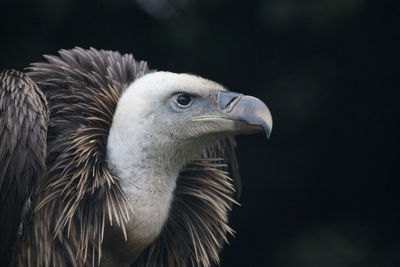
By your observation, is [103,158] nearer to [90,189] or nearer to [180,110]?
[90,189]

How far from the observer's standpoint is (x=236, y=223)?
401 cm

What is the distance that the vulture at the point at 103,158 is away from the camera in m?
2.14

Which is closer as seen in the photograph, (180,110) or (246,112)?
(246,112)

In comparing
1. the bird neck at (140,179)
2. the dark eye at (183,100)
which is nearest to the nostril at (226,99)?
the dark eye at (183,100)

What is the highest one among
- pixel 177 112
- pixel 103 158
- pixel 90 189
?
pixel 177 112

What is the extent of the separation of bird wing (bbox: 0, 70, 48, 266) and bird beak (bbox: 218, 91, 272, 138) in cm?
63

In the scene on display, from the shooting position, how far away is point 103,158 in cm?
226

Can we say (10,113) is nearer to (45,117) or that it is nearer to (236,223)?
(45,117)

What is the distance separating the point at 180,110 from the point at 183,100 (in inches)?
1.5

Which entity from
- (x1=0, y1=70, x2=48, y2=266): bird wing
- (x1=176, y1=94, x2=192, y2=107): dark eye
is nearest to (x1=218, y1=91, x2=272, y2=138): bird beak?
(x1=176, y1=94, x2=192, y2=107): dark eye

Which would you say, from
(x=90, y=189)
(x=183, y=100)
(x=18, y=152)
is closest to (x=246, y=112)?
(x=183, y=100)

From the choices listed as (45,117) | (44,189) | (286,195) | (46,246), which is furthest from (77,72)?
(286,195)

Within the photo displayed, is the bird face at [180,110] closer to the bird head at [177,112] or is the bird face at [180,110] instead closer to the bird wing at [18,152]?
the bird head at [177,112]

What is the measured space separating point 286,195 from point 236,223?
1.22ft
